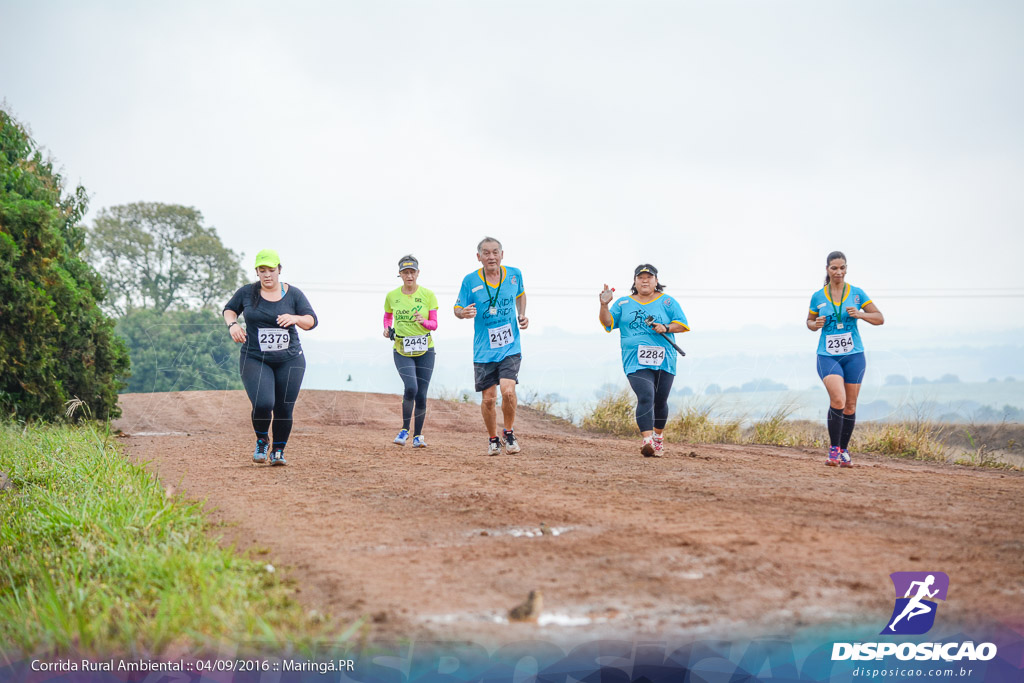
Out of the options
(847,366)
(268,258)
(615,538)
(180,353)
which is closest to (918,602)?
(615,538)

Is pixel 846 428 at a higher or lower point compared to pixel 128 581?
higher

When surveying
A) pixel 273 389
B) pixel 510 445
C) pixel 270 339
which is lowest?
pixel 510 445

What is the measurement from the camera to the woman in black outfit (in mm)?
7910

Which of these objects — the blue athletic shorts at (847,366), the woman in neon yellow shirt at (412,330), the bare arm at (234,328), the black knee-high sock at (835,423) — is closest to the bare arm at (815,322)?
the blue athletic shorts at (847,366)

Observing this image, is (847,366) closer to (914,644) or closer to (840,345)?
(840,345)

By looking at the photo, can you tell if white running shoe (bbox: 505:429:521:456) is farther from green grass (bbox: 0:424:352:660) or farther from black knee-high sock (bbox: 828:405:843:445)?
green grass (bbox: 0:424:352:660)

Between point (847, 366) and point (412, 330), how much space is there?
17.4ft

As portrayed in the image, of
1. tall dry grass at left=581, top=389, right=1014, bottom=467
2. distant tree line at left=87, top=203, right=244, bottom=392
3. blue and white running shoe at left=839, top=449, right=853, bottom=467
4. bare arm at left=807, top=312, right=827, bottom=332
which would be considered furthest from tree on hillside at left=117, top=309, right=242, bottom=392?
blue and white running shoe at left=839, top=449, right=853, bottom=467

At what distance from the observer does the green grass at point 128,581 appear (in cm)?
313

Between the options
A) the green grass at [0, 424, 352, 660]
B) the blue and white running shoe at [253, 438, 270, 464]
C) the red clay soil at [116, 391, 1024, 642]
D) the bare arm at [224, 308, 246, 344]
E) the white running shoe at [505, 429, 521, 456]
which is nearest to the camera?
the green grass at [0, 424, 352, 660]

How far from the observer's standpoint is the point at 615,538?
14.4 feet

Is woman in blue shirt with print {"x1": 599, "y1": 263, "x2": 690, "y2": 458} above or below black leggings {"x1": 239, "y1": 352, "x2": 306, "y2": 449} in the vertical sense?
above

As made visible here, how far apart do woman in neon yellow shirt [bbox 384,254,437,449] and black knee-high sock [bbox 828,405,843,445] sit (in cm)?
489

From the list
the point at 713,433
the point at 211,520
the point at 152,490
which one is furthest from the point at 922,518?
the point at 713,433
